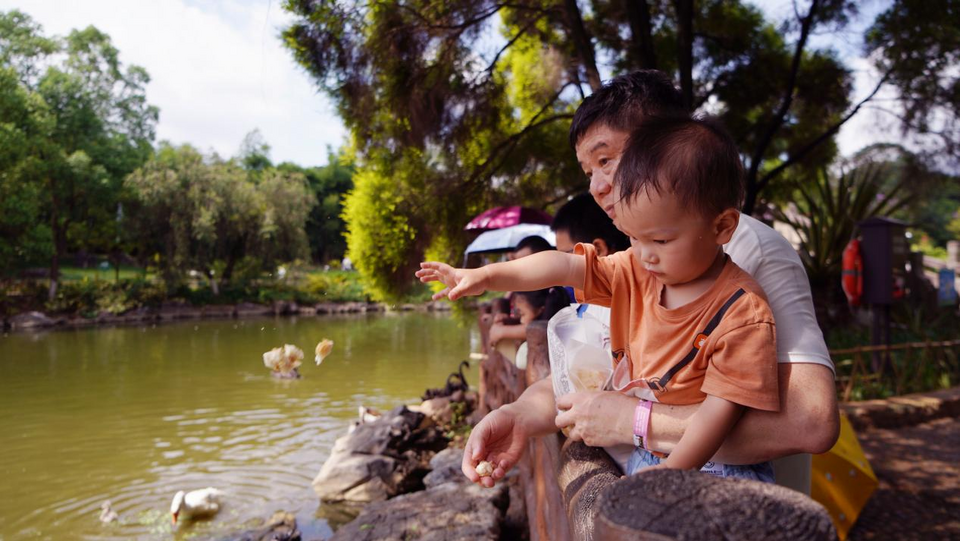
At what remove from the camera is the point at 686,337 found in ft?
3.92

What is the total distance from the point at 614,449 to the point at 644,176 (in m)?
0.60

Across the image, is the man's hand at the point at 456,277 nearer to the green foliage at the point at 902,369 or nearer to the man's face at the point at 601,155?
the man's face at the point at 601,155

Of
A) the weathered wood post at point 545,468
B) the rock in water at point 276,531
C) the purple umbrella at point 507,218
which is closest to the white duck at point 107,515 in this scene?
the rock in water at point 276,531

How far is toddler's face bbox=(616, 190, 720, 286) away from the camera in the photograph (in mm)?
1162

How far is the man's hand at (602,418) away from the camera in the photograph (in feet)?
4.16

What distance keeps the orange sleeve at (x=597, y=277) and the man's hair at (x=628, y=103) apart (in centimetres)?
35

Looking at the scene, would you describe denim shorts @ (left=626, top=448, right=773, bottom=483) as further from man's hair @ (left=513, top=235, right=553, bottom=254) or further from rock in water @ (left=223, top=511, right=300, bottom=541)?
rock in water @ (left=223, top=511, right=300, bottom=541)

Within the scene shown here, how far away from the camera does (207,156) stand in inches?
888

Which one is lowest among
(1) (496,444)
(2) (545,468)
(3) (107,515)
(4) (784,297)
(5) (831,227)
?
(3) (107,515)

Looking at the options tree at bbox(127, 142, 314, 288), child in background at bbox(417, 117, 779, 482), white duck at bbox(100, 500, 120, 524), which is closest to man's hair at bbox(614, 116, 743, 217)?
child in background at bbox(417, 117, 779, 482)

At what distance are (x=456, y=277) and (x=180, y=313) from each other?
21.5m

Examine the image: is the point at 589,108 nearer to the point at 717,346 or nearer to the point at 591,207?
the point at 591,207

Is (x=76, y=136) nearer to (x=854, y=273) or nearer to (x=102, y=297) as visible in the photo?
(x=102, y=297)

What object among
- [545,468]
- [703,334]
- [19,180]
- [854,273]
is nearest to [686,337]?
[703,334]
